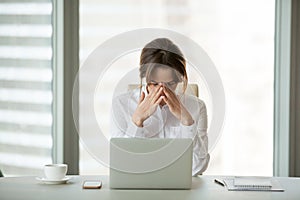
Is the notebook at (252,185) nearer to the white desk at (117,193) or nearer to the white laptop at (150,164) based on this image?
the white desk at (117,193)

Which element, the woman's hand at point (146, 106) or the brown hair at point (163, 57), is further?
the woman's hand at point (146, 106)

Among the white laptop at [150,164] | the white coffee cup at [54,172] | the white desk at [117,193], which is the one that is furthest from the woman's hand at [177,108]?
the white coffee cup at [54,172]

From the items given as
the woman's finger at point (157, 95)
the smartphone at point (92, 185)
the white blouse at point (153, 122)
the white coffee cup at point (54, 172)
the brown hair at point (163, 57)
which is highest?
the brown hair at point (163, 57)

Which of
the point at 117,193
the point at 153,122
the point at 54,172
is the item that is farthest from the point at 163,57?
the point at 54,172

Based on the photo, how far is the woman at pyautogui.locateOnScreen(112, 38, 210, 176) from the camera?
2045 mm

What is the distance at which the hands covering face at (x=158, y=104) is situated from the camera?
2.08 meters

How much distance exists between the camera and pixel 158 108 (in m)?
2.13

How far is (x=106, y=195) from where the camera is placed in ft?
6.49

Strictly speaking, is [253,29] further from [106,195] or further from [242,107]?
[106,195]

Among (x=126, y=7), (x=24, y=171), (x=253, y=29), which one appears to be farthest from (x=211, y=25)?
(x=24, y=171)

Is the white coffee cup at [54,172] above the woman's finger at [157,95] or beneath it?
beneath

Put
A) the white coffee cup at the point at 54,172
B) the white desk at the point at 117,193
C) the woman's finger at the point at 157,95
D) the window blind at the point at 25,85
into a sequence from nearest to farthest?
the white desk at the point at 117,193
the woman's finger at the point at 157,95
the white coffee cup at the point at 54,172
the window blind at the point at 25,85

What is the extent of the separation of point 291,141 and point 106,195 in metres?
2.07

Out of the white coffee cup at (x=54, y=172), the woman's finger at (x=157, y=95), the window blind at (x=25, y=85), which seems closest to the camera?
the woman's finger at (x=157, y=95)
